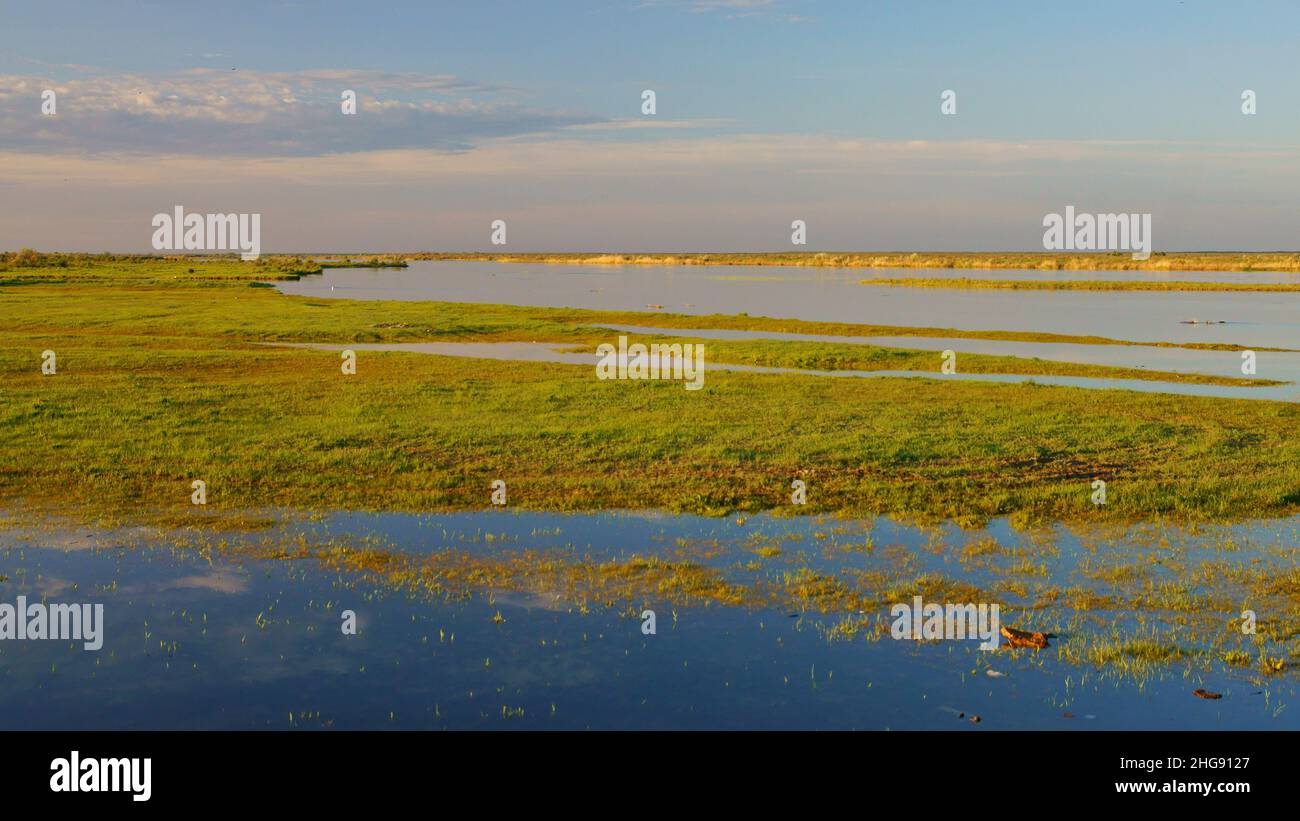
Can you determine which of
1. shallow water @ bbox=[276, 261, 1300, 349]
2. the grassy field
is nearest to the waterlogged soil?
the grassy field

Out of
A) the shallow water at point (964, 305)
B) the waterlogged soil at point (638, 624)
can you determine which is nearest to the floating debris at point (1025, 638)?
the waterlogged soil at point (638, 624)

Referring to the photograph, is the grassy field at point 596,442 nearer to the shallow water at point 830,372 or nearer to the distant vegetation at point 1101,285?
the shallow water at point 830,372

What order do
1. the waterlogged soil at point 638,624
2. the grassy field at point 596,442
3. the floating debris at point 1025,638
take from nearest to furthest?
the waterlogged soil at point 638,624 < the floating debris at point 1025,638 < the grassy field at point 596,442

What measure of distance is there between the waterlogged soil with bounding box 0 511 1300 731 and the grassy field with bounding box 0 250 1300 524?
1.52 metres

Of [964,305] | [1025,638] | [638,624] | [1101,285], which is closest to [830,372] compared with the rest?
[1025,638]

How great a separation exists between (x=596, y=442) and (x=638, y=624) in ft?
36.4

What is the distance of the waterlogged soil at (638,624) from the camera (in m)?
10.1

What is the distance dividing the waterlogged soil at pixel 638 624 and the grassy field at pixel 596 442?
4.98ft

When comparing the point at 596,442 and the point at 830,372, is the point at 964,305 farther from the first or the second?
the point at 596,442

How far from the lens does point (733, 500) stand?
61.2 ft

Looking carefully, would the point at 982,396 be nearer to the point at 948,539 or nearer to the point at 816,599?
the point at 948,539

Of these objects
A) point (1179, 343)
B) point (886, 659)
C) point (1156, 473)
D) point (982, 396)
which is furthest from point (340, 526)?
point (1179, 343)

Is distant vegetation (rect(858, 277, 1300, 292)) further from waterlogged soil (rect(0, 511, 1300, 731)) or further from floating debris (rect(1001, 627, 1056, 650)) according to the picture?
floating debris (rect(1001, 627, 1056, 650))

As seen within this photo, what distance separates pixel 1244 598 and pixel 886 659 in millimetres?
5749
